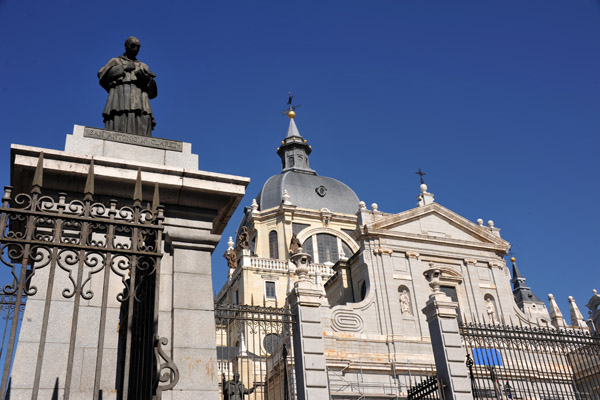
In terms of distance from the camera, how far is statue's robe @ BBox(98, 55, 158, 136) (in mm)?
7832

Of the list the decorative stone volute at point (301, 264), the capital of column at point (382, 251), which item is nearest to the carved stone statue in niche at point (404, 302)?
the capital of column at point (382, 251)

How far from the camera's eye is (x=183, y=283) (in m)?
6.38

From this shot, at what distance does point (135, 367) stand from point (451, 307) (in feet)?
31.8

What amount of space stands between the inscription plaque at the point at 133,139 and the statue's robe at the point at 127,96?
0.37 m

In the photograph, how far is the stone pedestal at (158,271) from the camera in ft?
19.2

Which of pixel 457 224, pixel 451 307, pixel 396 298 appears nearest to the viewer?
pixel 451 307

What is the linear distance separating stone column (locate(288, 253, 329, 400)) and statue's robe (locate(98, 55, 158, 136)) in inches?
243

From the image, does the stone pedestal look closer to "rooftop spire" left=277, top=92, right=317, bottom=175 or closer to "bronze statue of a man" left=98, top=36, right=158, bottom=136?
"bronze statue of a man" left=98, top=36, right=158, bottom=136

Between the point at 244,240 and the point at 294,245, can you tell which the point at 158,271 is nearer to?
the point at 294,245

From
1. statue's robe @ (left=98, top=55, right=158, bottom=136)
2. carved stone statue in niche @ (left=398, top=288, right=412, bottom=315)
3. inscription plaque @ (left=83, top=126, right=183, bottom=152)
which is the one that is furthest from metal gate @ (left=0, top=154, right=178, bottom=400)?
carved stone statue in niche @ (left=398, top=288, right=412, bottom=315)

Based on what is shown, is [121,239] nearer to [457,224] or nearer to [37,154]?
[37,154]

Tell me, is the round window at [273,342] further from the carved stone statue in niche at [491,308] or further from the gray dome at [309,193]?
the gray dome at [309,193]

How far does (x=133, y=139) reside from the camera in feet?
24.2

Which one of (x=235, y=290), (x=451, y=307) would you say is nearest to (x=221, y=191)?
(x=451, y=307)
